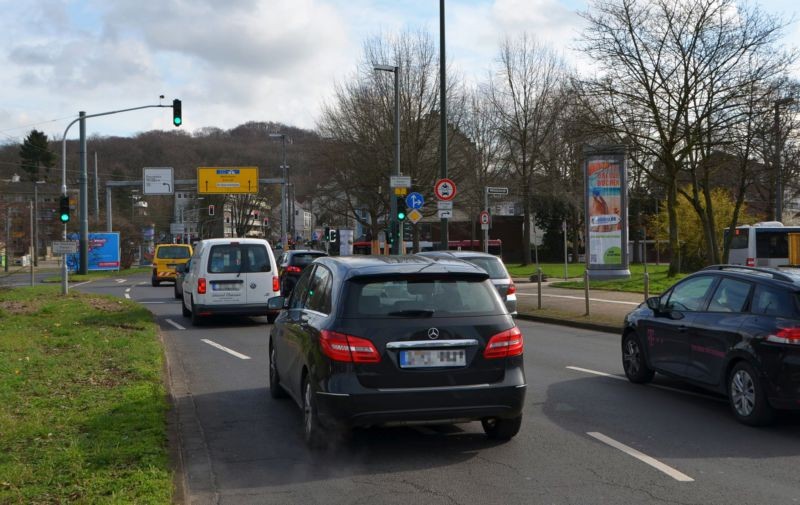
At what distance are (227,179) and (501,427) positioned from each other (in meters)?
52.2

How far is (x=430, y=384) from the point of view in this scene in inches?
251

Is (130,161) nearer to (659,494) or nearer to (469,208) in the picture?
(469,208)

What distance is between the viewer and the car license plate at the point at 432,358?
637 centimetres

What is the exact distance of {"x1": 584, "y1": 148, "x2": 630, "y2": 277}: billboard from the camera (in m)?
30.6

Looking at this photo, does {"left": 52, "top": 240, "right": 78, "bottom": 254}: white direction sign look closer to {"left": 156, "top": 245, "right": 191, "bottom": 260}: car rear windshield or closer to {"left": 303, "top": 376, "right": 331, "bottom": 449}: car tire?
{"left": 156, "top": 245, "right": 191, "bottom": 260}: car rear windshield

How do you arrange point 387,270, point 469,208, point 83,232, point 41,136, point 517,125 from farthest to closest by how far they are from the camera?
point 41,136
point 517,125
point 469,208
point 83,232
point 387,270

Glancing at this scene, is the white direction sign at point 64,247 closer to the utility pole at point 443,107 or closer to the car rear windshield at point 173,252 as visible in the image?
the car rear windshield at point 173,252

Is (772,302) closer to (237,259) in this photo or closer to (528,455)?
(528,455)

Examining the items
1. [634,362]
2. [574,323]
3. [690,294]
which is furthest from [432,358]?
[574,323]

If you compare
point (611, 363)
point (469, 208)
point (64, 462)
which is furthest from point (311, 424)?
point (469, 208)

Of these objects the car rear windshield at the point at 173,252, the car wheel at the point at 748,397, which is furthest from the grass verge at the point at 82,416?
the car rear windshield at the point at 173,252

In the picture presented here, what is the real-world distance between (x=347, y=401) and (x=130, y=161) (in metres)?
54.1

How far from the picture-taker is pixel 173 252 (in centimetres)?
3619

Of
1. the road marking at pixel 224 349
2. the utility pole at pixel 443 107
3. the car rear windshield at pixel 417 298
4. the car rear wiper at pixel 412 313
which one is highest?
the utility pole at pixel 443 107
